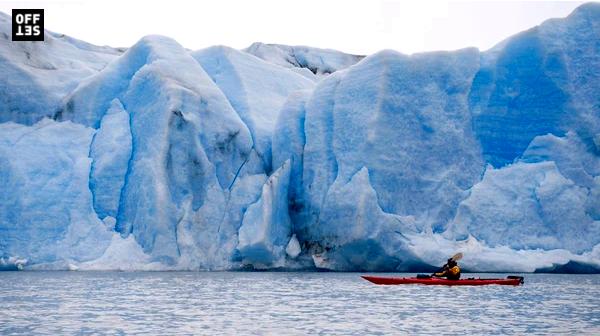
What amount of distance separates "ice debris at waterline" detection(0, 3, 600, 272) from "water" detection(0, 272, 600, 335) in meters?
3.59

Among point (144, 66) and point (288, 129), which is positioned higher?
point (144, 66)

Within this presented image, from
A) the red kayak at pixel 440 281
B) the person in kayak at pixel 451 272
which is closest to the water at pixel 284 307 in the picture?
the red kayak at pixel 440 281

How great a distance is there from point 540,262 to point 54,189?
1726 cm

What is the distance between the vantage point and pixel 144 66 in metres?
32.8

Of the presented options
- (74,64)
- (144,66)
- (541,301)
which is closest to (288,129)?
(144,66)

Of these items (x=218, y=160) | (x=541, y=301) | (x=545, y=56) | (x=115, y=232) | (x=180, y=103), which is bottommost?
(x=541, y=301)

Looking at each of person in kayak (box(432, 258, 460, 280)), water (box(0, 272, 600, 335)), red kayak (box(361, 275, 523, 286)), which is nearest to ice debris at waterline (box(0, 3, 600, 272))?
water (box(0, 272, 600, 335))

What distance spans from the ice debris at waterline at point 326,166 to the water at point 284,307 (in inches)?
141

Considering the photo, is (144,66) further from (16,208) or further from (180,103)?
(16,208)

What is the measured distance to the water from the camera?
14.1 metres

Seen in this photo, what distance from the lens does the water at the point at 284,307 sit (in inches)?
555

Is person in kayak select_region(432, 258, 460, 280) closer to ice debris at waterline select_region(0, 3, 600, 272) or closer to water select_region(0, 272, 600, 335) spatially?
water select_region(0, 272, 600, 335)

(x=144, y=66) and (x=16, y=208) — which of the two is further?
(x=144, y=66)

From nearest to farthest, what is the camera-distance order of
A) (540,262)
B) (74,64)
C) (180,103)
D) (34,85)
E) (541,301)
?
1. (541,301)
2. (540,262)
3. (180,103)
4. (34,85)
5. (74,64)
